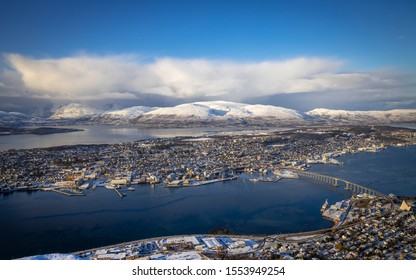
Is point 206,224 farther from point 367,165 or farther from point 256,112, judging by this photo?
point 256,112

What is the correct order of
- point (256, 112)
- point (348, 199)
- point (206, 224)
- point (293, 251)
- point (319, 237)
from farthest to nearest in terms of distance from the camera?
point (256, 112), point (348, 199), point (206, 224), point (319, 237), point (293, 251)

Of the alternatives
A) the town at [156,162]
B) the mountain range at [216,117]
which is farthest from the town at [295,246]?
the mountain range at [216,117]

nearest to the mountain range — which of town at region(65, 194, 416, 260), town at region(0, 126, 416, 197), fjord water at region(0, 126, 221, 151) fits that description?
fjord water at region(0, 126, 221, 151)

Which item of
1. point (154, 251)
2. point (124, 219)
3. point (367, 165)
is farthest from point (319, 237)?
point (367, 165)

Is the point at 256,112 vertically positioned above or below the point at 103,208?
above

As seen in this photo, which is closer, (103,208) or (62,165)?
(103,208)

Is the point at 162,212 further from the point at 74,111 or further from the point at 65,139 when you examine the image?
the point at 74,111

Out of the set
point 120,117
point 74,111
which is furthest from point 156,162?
point 74,111

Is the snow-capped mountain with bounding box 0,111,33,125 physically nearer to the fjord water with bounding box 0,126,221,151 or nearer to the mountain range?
the mountain range
